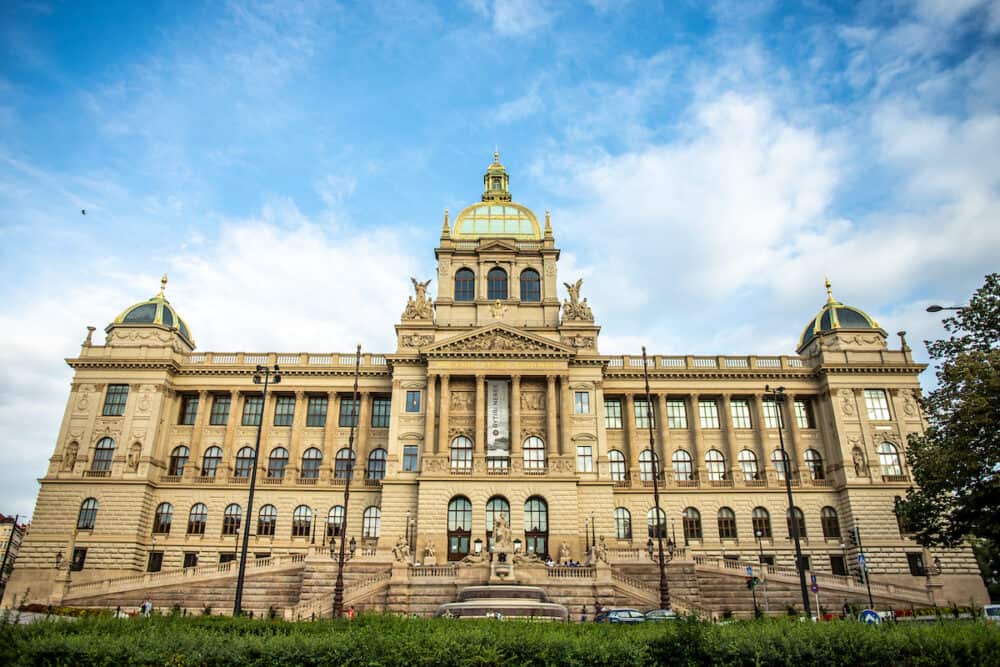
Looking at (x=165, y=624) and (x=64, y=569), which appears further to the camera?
(x=64, y=569)

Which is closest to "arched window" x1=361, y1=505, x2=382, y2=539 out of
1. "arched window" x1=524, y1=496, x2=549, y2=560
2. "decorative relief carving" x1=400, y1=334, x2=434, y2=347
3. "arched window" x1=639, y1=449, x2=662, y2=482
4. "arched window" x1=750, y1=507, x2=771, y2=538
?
"arched window" x1=524, y1=496, x2=549, y2=560

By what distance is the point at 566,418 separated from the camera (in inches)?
2055

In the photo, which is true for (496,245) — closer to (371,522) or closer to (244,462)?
(371,522)

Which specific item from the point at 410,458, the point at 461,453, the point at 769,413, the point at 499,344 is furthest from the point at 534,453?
the point at 769,413

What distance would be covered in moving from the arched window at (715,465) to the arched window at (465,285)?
23.8 m

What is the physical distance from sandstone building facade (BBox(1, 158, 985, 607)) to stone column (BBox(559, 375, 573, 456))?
0.13 m

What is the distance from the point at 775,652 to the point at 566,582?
27.3 m

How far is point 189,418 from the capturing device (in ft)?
190

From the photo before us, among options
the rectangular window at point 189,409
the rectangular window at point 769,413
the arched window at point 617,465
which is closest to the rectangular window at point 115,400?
the rectangular window at point 189,409

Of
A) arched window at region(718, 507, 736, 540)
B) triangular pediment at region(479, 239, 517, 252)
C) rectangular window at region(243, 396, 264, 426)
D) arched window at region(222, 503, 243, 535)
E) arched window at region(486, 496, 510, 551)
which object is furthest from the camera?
triangular pediment at region(479, 239, 517, 252)

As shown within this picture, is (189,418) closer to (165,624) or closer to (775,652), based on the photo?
(165,624)

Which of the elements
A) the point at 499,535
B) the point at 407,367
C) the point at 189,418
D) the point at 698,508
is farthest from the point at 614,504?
the point at 189,418

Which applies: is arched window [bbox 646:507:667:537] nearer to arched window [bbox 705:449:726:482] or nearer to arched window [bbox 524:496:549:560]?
arched window [bbox 705:449:726:482]

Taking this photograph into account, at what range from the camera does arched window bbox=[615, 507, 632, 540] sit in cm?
5391
